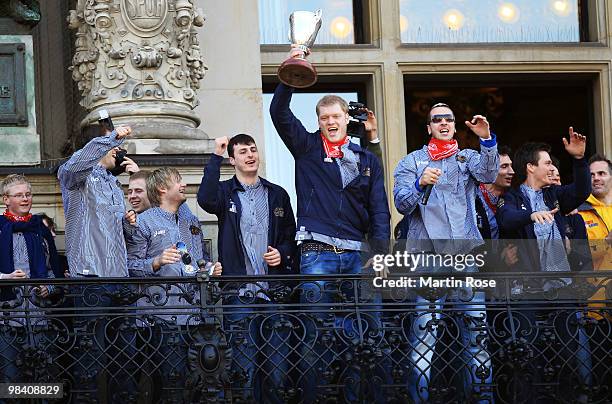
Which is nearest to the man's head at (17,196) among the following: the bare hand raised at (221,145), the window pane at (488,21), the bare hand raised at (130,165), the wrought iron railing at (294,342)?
the wrought iron railing at (294,342)

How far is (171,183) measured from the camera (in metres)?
11.7

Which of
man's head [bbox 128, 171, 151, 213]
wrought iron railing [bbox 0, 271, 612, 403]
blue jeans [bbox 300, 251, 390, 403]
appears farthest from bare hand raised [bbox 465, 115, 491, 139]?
man's head [bbox 128, 171, 151, 213]

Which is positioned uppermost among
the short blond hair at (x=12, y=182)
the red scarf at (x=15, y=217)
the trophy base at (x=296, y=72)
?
the trophy base at (x=296, y=72)

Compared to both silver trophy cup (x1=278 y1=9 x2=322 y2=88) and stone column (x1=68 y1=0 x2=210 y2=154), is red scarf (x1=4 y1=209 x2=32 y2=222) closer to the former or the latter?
stone column (x1=68 y1=0 x2=210 y2=154)

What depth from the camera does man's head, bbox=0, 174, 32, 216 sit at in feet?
37.5

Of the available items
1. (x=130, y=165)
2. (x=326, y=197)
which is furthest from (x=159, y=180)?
(x=326, y=197)

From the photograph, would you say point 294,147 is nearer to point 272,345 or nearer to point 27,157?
point 272,345

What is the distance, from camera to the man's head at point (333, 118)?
1170 cm

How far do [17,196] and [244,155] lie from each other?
4.77 feet

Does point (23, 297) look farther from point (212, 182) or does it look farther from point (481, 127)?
point (481, 127)

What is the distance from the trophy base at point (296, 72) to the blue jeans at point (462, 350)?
5.05ft

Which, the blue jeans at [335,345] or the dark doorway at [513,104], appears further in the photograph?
the dark doorway at [513,104]

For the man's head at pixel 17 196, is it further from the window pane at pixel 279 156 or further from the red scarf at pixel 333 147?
the window pane at pixel 279 156

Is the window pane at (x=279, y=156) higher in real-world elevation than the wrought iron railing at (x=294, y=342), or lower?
higher
